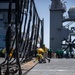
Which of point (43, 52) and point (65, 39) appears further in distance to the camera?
point (65, 39)

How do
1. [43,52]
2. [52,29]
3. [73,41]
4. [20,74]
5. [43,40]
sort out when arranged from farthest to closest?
[73,41] → [52,29] → [43,40] → [43,52] → [20,74]

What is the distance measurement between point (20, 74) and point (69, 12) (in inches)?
2400

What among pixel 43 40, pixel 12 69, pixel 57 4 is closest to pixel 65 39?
pixel 57 4

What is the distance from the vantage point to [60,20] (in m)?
67.6

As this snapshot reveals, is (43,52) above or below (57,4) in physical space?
below

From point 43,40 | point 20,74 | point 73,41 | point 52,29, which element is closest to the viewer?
point 20,74

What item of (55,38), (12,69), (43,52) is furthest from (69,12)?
(12,69)

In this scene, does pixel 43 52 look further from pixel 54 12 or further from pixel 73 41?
pixel 73 41

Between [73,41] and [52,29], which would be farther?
[73,41]

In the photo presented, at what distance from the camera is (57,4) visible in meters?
68.4

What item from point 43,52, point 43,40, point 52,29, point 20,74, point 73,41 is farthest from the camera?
point 73,41

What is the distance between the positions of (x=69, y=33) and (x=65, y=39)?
2.15 metres

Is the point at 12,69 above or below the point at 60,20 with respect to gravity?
below

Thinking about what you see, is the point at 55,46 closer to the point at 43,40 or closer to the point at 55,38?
the point at 55,38
